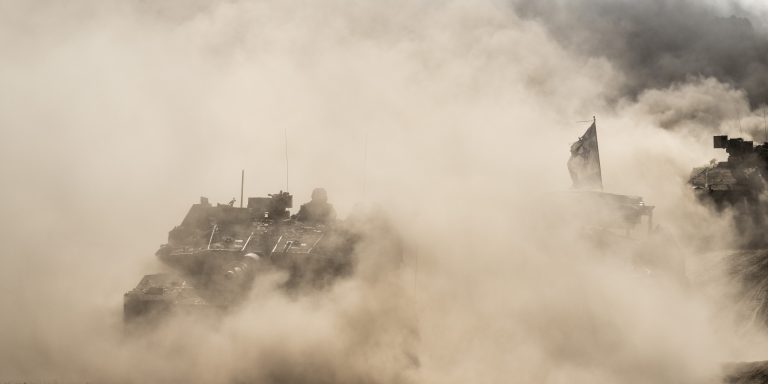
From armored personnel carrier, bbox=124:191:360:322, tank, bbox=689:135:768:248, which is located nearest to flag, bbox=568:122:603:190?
tank, bbox=689:135:768:248

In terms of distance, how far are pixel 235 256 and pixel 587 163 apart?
17808mm

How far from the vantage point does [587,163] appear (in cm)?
4534

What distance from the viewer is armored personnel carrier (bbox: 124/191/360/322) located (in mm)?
34469

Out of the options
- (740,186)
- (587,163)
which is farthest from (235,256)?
(740,186)

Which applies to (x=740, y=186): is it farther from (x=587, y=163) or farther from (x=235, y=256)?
(x=235, y=256)

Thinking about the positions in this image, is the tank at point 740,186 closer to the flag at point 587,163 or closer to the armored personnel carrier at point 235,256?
the flag at point 587,163

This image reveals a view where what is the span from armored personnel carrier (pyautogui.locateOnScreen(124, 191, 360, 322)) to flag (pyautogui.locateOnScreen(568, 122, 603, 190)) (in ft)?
43.0

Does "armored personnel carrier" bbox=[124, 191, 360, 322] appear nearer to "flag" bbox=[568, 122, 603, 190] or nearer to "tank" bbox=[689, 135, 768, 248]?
"flag" bbox=[568, 122, 603, 190]

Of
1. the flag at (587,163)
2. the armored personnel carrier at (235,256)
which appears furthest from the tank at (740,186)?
the armored personnel carrier at (235,256)

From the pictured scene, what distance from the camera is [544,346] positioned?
33844mm

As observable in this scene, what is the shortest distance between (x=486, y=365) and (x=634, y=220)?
12391 millimetres

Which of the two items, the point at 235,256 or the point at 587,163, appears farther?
the point at 587,163

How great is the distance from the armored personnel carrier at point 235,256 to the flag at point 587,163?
43.0 ft

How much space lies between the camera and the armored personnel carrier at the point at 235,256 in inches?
1357
